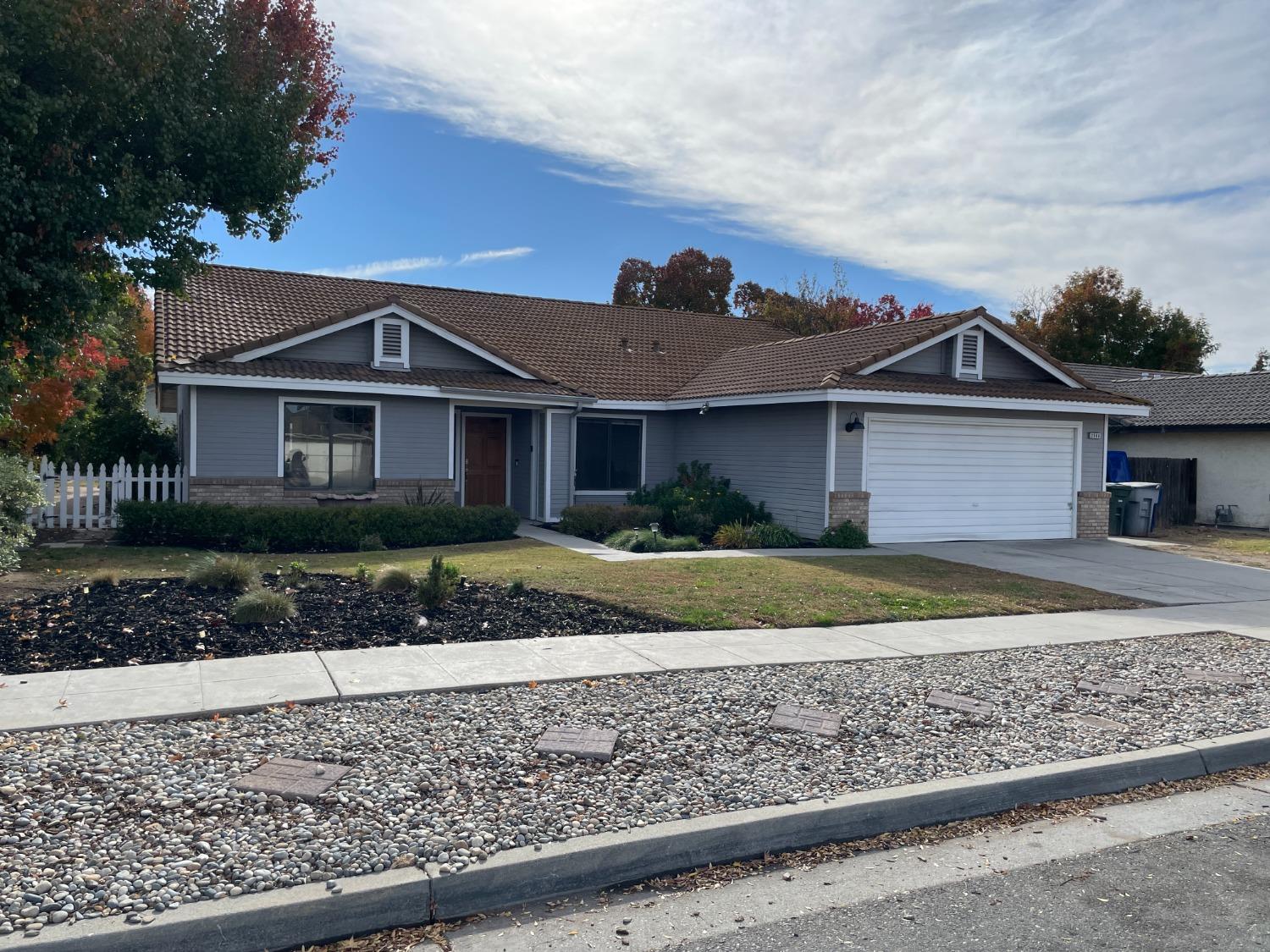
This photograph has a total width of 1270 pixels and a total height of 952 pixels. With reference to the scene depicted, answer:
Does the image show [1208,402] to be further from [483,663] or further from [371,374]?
[483,663]

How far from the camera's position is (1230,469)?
2441cm

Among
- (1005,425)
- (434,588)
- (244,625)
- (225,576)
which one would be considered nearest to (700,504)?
(1005,425)

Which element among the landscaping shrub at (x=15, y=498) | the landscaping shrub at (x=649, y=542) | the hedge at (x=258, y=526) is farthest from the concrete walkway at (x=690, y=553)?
the landscaping shrub at (x=15, y=498)

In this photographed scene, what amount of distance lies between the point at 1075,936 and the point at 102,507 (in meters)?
16.0

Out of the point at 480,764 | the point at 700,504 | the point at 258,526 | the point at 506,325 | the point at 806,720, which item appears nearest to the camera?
the point at 480,764

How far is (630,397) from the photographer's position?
800 inches

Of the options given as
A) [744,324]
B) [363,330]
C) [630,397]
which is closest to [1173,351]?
[744,324]

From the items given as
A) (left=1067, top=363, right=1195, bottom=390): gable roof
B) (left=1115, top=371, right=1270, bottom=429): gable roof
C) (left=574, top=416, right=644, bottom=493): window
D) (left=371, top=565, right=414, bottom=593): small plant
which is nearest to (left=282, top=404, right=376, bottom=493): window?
(left=574, top=416, right=644, bottom=493): window

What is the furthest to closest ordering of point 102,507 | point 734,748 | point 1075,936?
point 102,507 < point 734,748 < point 1075,936

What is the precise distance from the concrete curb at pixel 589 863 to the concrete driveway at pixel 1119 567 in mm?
7297

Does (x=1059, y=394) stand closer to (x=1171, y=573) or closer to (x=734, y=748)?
(x=1171, y=573)

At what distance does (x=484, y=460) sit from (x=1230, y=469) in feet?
60.3

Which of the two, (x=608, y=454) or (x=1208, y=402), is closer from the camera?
(x=608, y=454)

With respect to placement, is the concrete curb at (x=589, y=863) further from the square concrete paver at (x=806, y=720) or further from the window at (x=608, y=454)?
the window at (x=608, y=454)
